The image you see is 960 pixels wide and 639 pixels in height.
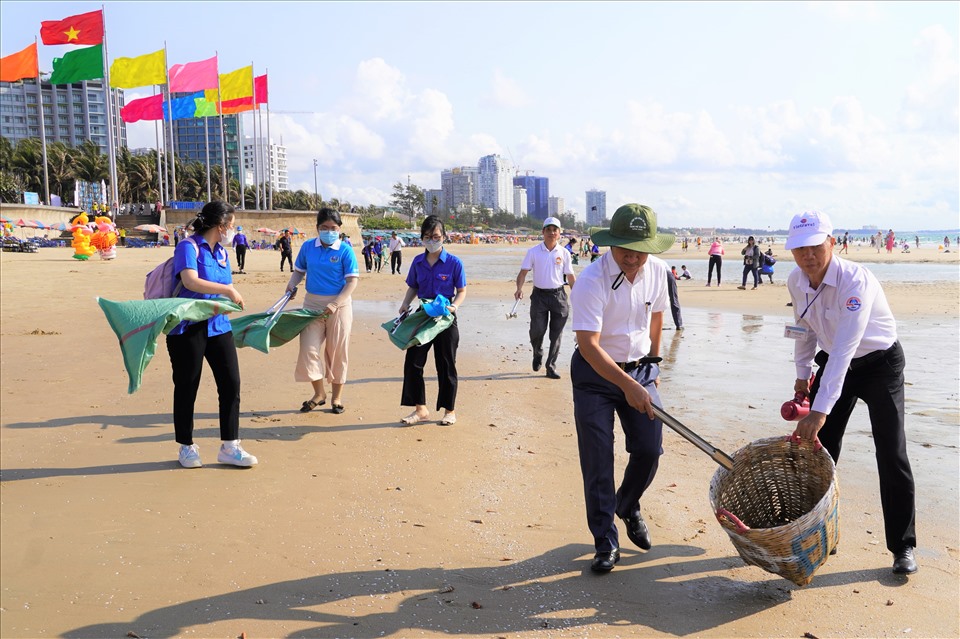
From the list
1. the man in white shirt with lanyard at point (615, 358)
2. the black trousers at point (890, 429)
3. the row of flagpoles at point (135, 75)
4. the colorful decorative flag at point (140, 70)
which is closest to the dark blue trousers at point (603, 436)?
the man in white shirt with lanyard at point (615, 358)

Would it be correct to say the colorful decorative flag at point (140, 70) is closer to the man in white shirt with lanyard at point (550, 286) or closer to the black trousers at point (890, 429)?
the man in white shirt with lanyard at point (550, 286)

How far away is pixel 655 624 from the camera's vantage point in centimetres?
337

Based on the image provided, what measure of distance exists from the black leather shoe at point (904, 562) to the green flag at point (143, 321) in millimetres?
4679

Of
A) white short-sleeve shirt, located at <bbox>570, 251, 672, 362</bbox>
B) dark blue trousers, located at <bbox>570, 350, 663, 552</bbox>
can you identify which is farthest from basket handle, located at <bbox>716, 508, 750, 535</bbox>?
white short-sleeve shirt, located at <bbox>570, 251, 672, 362</bbox>

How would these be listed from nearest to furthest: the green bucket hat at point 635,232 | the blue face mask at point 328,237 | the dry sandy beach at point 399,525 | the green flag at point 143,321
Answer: the dry sandy beach at point 399,525 → the green bucket hat at point 635,232 → the green flag at point 143,321 → the blue face mask at point 328,237

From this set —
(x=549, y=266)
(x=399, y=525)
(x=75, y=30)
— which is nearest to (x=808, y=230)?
(x=399, y=525)

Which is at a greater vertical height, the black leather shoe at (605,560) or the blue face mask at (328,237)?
the blue face mask at (328,237)

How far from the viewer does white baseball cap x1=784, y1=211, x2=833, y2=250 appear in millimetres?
3527

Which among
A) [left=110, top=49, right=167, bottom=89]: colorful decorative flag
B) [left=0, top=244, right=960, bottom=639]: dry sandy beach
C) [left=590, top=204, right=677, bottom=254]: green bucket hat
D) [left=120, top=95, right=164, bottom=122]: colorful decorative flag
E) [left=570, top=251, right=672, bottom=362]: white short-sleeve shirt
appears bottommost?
[left=0, top=244, right=960, bottom=639]: dry sandy beach

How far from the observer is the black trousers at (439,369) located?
22.3 ft

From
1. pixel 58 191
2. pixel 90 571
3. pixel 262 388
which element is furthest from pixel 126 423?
→ pixel 58 191

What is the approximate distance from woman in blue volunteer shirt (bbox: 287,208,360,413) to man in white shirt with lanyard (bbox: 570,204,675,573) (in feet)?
11.6

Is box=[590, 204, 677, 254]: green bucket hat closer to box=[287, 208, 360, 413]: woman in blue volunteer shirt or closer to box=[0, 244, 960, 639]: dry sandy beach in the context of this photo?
box=[0, 244, 960, 639]: dry sandy beach

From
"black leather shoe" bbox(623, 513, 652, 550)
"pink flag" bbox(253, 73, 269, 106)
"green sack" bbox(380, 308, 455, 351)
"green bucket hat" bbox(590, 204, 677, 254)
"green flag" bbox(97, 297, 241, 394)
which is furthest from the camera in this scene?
"pink flag" bbox(253, 73, 269, 106)
